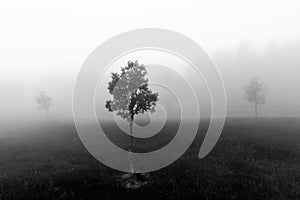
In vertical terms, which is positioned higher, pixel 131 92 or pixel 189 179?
pixel 131 92

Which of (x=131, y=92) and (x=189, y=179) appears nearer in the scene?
(x=131, y=92)

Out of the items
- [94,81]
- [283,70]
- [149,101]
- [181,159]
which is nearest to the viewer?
[94,81]

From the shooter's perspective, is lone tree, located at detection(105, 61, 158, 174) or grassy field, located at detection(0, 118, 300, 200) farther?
lone tree, located at detection(105, 61, 158, 174)

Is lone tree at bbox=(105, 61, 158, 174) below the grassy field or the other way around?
the other way around

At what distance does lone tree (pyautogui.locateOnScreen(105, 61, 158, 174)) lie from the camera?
1020cm

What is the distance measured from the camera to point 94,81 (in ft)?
26.0

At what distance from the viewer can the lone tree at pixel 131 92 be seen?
10195 millimetres

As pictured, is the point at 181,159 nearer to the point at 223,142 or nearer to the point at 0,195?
the point at 223,142

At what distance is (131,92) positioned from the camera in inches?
405

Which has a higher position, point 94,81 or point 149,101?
point 94,81

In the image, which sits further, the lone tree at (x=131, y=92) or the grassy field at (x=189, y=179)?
the lone tree at (x=131, y=92)

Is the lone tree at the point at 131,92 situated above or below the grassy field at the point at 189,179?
above

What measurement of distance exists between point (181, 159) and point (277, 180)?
7.07 metres

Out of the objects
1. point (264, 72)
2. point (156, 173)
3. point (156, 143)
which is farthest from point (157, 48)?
point (264, 72)
